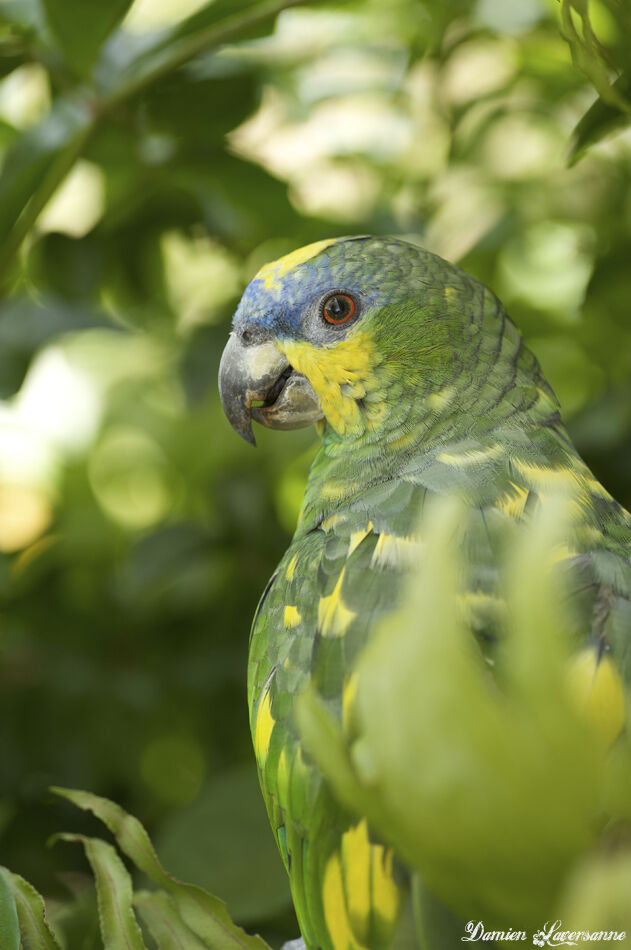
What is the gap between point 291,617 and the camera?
51 cm

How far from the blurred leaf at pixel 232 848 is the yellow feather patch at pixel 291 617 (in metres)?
0.24

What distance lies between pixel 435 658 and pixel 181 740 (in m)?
0.88

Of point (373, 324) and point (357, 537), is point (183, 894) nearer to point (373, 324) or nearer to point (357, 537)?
point (357, 537)

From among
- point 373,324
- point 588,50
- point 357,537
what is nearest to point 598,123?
point 588,50

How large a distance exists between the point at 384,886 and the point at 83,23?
66 cm

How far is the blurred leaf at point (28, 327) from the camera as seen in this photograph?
789 mm

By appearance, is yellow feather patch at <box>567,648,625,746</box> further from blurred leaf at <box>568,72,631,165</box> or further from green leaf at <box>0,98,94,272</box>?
green leaf at <box>0,98,94,272</box>

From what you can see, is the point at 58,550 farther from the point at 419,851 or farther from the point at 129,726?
the point at 419,851

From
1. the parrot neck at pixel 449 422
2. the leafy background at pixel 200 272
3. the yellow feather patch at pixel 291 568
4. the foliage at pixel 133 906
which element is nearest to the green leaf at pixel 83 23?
the leafy background at pixel 200 272

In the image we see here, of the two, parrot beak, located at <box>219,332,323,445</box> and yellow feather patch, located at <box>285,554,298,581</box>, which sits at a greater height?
parrot beak, located at <box>219,332,323,445</box>

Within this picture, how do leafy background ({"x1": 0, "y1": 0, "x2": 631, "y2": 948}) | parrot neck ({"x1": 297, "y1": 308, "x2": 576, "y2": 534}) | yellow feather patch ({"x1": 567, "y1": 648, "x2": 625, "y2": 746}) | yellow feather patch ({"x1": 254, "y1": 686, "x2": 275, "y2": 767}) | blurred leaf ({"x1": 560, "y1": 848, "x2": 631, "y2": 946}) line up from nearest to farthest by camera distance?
blurred leaf ({"x1": 560, "y1": 848, "x2": 631, "y2": 946}), yellow feather patch ({"x1": 567, "y1": 648, "x2": 625, "y2": 746}), yellow feather patch ({"x1": 254, "y1": 686, "x2": 275, "y2": 767}), parrot neck ({"x1": 297, "y1": 308, "x2": 576, "y2": 534}), leafy background ({"x1": 0, "y1": 0, "x2": 631, "y2": 948})

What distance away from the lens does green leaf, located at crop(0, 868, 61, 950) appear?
1.34ft

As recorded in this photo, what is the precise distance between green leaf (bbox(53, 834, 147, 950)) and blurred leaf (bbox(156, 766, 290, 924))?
17cm

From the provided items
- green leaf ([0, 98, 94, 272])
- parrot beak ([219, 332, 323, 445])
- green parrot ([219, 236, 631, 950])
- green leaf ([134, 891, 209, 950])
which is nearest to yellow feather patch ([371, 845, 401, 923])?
green parrot ([219, 236, 631, 950])
